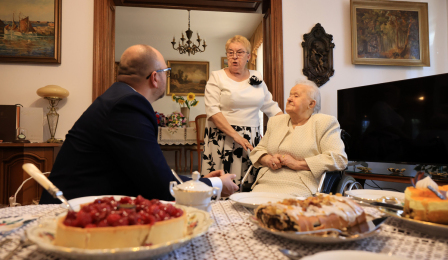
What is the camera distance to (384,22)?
3604 mm

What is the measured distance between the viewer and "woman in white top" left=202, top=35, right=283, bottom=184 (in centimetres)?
256

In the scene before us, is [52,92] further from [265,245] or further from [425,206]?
[425,206]

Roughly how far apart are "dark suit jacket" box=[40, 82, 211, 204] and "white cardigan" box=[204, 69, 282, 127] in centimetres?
137

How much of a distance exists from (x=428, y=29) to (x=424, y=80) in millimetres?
1135

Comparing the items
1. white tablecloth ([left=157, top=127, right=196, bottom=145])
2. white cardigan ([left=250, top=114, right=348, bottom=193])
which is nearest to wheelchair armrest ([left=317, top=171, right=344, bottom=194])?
white cardigan ([left=250, top=114, right=348, bottom=193])

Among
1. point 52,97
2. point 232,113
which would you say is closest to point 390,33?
point 232,113

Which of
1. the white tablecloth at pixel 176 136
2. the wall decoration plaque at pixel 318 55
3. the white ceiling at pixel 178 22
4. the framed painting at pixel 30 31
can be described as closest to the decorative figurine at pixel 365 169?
the wall decoration plaque at pixel 318 55

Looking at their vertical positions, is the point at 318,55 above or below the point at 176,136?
above

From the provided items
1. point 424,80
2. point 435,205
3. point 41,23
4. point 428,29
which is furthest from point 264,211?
point 428,29

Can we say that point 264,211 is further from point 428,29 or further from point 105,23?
point 428,29

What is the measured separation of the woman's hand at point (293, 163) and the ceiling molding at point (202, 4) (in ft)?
7.68

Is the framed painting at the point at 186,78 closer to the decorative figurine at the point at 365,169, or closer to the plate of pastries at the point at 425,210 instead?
the decorative figurine at the point at 365,169

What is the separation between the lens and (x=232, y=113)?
262cm

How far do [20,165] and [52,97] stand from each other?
712 millimetres
